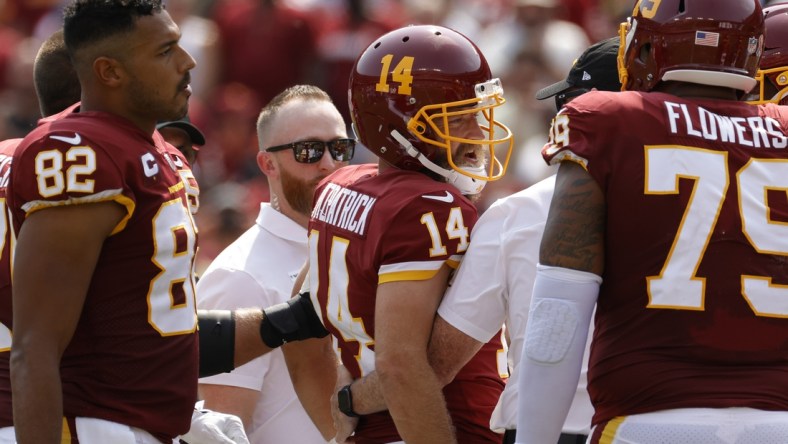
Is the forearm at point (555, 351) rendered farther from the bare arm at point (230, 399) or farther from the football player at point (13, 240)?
the bare arm at point (230, 399)

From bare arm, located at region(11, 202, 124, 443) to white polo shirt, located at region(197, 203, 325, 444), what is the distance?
5.15 ft

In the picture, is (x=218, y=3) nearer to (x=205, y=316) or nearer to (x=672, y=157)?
(x=205, y=316)

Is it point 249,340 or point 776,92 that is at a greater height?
point 776,92

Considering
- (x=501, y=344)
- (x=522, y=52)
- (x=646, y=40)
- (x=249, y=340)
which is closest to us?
(x=646, y=40)

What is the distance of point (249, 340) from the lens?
4164mm

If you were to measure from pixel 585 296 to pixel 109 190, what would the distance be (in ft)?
4.11

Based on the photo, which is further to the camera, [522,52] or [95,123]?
[522,52]

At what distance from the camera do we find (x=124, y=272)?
11.1 feet

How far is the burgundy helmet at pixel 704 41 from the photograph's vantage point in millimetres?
3074

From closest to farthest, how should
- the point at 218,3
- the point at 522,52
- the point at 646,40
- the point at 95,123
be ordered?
1. the point at 646,40
2. the point at 95,123
3. the point at 522,52
4. the point at 218,3

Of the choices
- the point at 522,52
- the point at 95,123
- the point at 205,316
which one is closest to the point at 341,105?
the point at 522,52

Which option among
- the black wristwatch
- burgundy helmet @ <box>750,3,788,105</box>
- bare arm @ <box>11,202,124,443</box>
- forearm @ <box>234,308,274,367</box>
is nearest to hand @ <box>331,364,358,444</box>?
the black wristwatch

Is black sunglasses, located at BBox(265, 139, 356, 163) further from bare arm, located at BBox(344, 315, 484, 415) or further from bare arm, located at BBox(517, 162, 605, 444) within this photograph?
bare arm, located at BBox(517, 162, 605, 444)

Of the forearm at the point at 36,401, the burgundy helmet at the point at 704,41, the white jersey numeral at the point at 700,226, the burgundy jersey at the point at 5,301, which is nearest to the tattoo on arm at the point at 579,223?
the white jersey numeral at the point at 700,226
